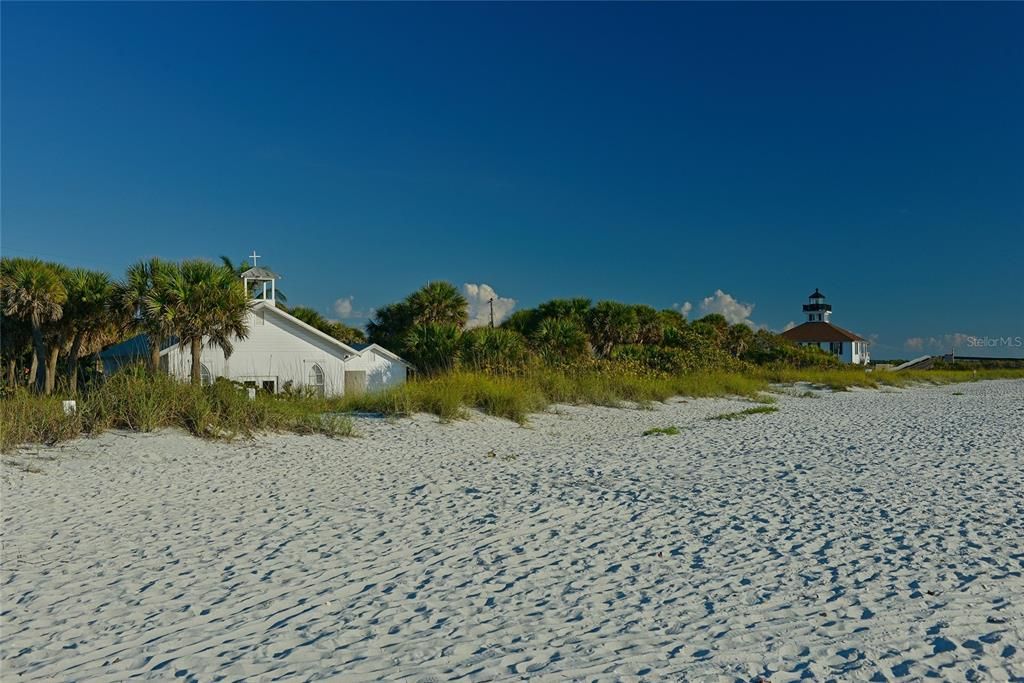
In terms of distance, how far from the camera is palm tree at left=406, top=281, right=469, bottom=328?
125 ft

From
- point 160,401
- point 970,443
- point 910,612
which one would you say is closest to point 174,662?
point 910,612

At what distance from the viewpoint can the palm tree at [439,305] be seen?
1500 inches

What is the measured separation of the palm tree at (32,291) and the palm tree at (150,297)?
314cm

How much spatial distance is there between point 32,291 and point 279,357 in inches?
341

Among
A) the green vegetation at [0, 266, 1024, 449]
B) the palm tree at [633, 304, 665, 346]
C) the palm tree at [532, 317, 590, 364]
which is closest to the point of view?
the green vegetation at [0, 266, 1024, 449]

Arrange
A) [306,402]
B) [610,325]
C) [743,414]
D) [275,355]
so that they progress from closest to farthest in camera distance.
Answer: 1. [306,402]
2. [743,414]
3. [275,355]
4. [610,325]

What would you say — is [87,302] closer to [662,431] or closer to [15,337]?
[15,337]

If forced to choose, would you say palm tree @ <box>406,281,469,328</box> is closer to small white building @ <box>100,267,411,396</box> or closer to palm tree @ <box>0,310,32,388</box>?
small white building @ <box>100,267,411,396</box>

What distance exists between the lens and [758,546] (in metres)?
6.25

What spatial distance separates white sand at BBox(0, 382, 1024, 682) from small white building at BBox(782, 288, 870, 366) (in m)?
65.0

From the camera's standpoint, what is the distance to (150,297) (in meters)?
23.1

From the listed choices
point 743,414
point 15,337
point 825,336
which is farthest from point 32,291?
point 825,336

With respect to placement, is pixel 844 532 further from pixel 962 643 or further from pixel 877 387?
pixel 877 387

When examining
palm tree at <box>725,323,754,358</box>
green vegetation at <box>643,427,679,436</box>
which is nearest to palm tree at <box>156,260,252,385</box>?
green vegetation at <box>643,427,679,436</box>
